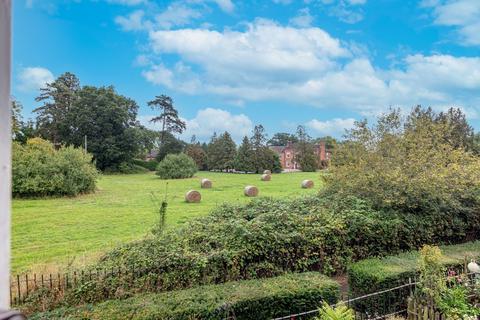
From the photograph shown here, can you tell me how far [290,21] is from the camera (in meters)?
3.41

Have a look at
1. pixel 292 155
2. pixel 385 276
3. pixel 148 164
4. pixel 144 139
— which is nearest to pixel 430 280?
pixel 385 276

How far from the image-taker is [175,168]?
81.9 feet

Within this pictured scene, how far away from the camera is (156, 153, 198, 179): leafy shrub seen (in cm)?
2483

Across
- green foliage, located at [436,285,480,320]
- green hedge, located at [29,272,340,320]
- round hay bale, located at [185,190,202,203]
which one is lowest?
green foliage, located at [436,285,480,320]

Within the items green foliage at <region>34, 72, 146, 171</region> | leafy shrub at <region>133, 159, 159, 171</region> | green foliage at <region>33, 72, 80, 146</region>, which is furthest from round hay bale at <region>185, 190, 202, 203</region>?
leafy shrub at <region>133, 159, 159, 171</region>

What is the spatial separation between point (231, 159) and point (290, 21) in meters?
31.7

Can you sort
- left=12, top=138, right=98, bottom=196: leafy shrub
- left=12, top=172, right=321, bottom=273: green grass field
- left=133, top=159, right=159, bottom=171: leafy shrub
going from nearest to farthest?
left=12, top=172, right=321, bottom=273: green grass field < left=12, top=138, right=98, bottom=196: leafy shrub < left=133, top=159, right=159, bottom=171: leafy shrub

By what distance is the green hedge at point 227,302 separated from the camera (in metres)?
3.37

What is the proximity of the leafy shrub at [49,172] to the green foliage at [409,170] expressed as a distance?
11887mm

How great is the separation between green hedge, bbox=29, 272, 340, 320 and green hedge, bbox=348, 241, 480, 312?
780 mm

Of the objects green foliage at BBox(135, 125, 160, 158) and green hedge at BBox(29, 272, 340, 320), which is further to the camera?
green foliage at BBox(135, 125, 160, 158)

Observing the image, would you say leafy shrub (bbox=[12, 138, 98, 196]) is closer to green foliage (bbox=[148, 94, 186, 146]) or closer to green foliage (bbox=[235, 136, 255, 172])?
green foliage (bbox=[235, 136, 255, 172])

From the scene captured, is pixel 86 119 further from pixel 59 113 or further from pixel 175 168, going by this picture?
pixel 175 168

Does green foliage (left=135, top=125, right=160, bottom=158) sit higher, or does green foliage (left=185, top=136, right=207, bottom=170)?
green foliage (left=135, top=125, right=160, bottom=158)
